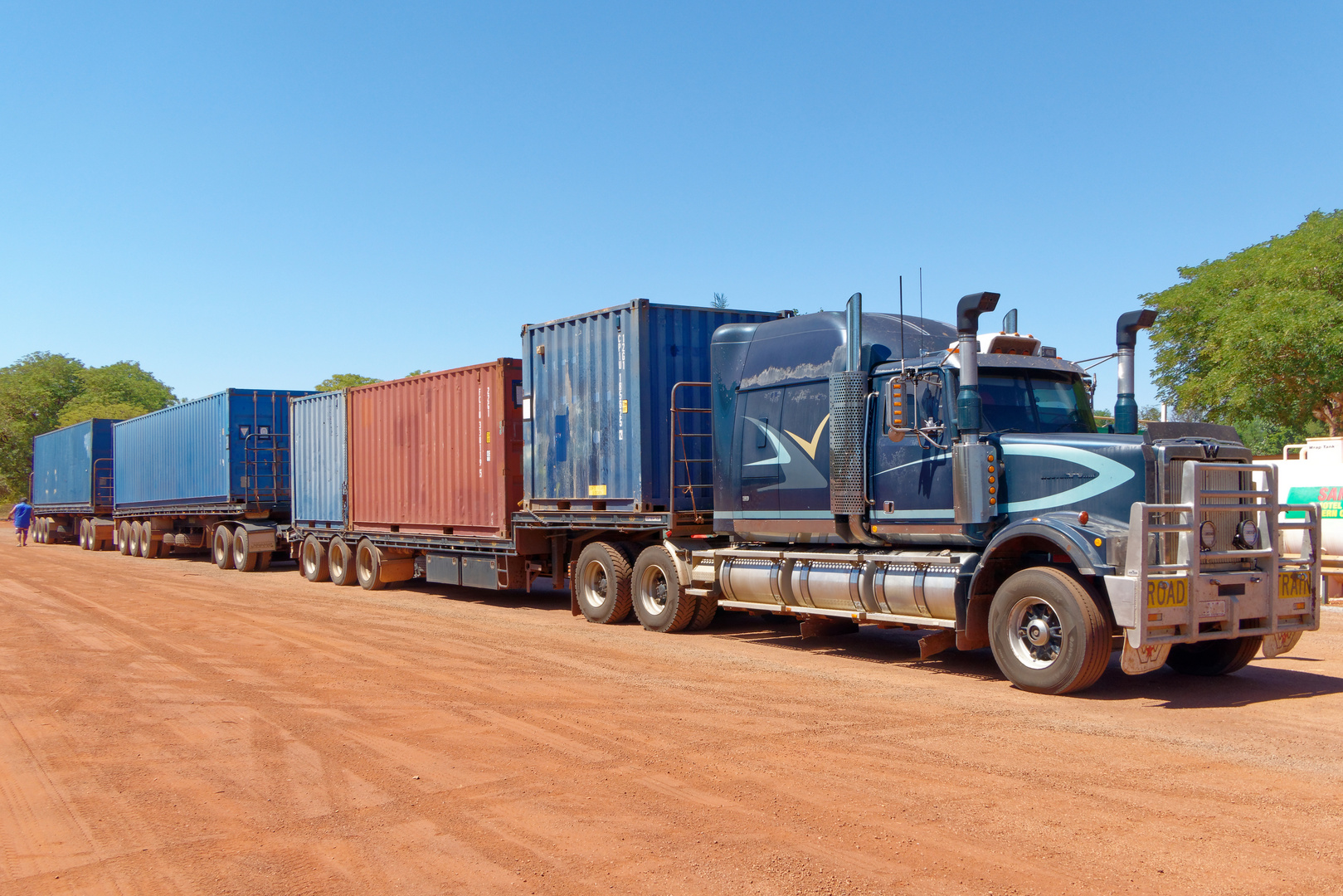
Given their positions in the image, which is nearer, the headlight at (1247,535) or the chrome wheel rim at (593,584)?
the headlight at (1247,535)

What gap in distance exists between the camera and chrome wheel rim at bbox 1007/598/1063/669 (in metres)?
8.57

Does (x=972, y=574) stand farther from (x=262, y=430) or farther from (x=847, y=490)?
(x=262, y=430)

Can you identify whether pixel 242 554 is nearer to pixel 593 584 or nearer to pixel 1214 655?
pixel 593 584

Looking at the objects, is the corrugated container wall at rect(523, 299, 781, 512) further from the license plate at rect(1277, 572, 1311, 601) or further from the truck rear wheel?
the truck rear wheel

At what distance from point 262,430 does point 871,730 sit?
67.9 feet

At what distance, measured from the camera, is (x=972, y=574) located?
9250 millimetres

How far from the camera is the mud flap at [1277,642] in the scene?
8836mm

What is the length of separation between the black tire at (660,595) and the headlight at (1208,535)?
572 cm

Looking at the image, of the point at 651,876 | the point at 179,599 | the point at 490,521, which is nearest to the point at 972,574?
the point at 651,876

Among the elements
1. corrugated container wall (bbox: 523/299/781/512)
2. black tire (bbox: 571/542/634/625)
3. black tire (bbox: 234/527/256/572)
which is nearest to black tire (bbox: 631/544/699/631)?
black tire (bbox: 571/542/634/625)

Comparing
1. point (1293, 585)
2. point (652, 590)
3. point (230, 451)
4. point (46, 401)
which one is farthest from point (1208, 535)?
point (46, 401)

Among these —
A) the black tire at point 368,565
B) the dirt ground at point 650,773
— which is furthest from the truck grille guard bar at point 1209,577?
the black tire at point 368,565

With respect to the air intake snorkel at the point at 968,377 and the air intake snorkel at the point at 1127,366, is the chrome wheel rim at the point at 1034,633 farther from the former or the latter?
the air intake snorkel at the point at 1127,366

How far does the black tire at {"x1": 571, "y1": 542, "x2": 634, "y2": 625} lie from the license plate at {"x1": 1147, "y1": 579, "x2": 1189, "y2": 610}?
268 inches
